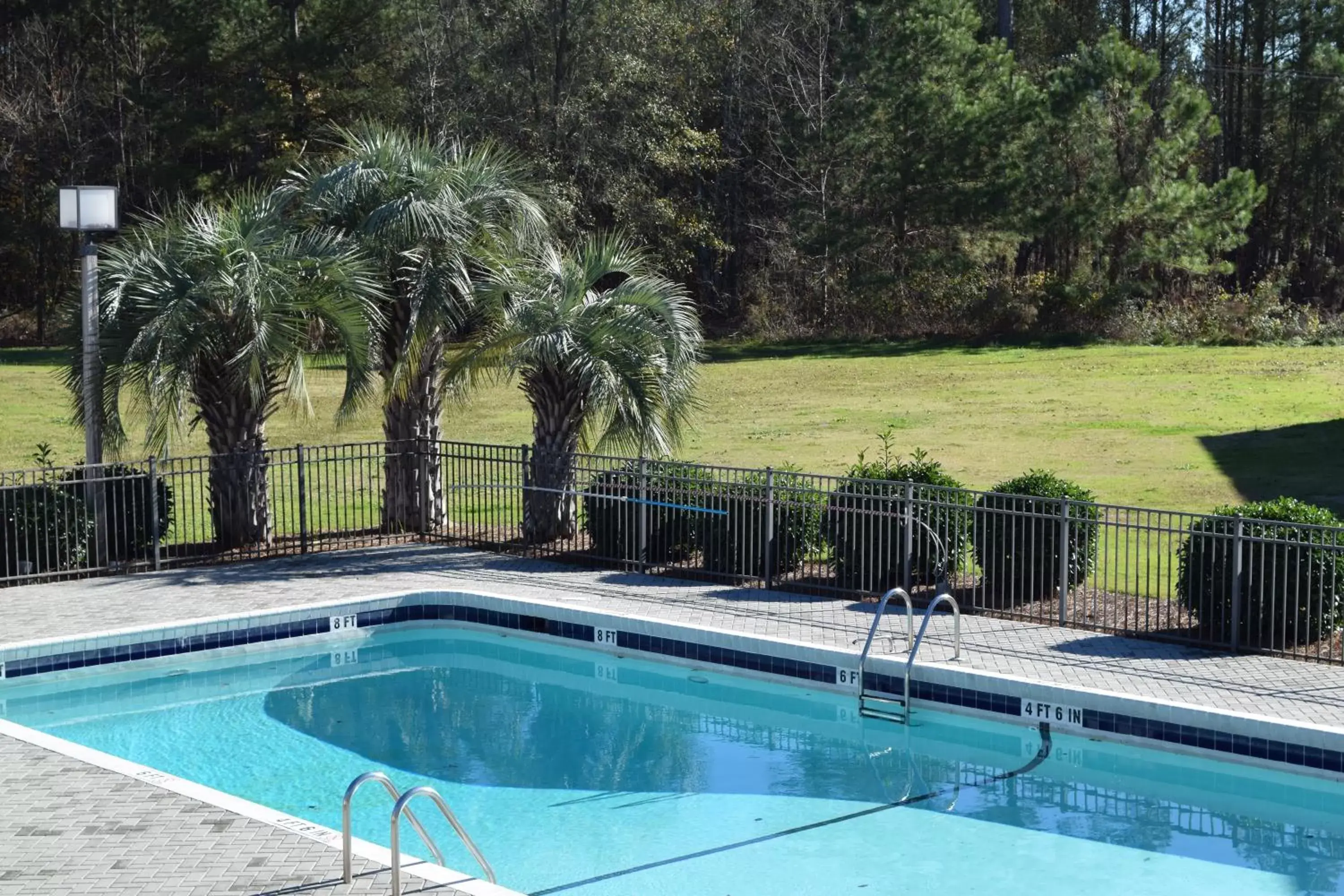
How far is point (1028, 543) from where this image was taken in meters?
13.0

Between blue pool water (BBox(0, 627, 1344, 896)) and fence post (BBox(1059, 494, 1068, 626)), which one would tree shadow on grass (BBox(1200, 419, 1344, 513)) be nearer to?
fence post (BBox(1059, 494, 1068, 626))

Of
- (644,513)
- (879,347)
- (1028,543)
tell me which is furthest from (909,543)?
(879,347)

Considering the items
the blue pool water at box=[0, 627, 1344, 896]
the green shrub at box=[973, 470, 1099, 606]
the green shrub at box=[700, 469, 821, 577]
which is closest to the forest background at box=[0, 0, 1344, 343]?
the green shrub at box=[700, 469, 821, 577]

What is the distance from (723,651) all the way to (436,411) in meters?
5.93

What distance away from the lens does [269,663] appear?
1304 cm

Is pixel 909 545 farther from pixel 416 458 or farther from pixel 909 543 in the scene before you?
pixel 416 458

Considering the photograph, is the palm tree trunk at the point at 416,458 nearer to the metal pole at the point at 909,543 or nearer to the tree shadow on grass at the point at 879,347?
the metal pole at the point at 909,543

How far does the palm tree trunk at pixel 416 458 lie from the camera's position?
16.7 m

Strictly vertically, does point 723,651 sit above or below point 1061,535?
below

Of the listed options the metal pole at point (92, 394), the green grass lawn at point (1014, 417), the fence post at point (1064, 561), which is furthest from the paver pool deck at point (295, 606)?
the green grass lawn at point (1014, 417)

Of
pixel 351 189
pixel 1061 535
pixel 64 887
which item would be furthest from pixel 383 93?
pixel 64 887

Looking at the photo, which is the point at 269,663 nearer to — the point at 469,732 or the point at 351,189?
the point at 469,732

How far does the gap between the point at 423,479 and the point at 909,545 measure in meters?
5.85

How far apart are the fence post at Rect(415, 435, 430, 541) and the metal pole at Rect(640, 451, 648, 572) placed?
112 inches
